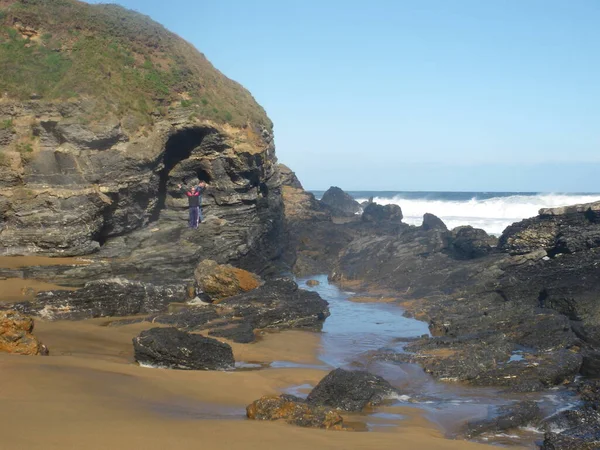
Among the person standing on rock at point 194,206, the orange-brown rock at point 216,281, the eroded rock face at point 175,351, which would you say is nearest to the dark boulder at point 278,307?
the orange-brown rock at point 216,281

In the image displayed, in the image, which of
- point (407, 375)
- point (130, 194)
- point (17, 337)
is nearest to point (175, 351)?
point (17, 337)

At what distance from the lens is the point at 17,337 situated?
374 inches

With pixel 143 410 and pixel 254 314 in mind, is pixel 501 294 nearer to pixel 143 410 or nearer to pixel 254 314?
pixel 254 314

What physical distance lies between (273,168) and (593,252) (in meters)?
12.7

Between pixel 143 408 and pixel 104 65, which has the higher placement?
pixel 104 65

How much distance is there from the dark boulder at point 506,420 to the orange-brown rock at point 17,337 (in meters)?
6.83

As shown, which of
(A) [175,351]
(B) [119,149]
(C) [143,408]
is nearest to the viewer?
(C) [143,408]

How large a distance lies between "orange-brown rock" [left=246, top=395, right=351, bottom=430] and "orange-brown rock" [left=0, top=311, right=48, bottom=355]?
4.19 metres

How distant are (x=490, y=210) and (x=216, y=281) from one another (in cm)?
5800

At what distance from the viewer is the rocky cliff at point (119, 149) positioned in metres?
17.1

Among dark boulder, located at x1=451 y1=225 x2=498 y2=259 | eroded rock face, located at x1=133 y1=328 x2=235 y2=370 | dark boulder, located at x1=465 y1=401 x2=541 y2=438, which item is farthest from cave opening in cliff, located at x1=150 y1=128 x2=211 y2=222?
dark boulder, located at x1=465 y1=401 x2=541 y2=438

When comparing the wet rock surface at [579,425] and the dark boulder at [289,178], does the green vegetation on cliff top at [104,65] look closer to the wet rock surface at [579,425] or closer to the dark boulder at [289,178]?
the wet rock surface at [579,425]

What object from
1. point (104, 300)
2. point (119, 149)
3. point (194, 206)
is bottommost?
point (104, 300)

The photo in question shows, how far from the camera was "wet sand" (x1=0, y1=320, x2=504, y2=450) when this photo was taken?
18.9ft
